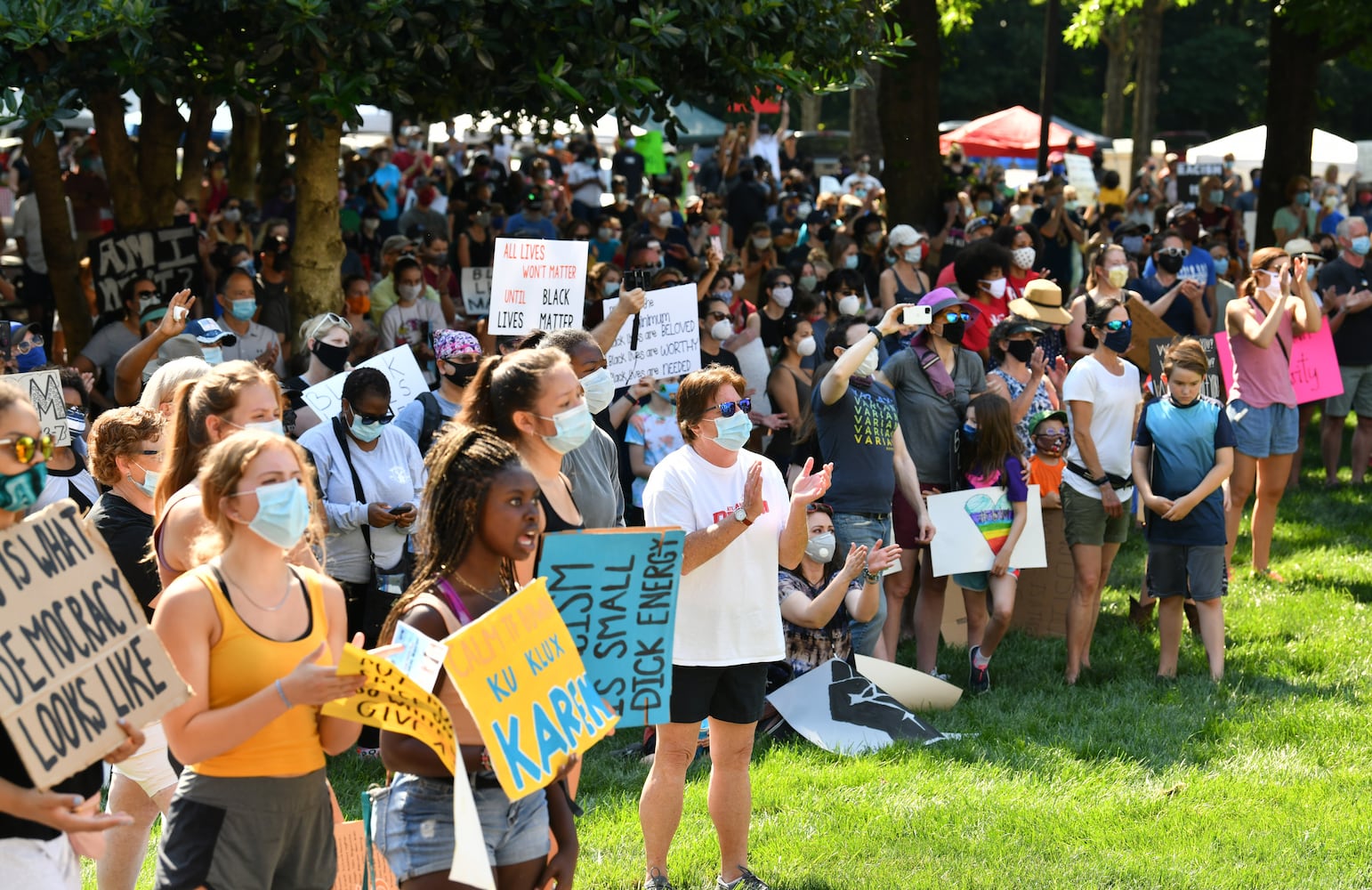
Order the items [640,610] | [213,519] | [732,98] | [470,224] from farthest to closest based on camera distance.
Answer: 1. [470,224]
2. [732,98]
3. [640,610]
4. [213,519]

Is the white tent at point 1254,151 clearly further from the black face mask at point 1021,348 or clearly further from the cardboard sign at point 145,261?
the cardboard sign at point 145,261

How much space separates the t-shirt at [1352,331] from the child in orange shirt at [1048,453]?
526 centimetres

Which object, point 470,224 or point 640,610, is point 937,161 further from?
point 640,610

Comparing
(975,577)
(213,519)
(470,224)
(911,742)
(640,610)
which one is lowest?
(911,742)

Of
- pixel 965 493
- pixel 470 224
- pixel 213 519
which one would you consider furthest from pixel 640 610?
pixel 470 224

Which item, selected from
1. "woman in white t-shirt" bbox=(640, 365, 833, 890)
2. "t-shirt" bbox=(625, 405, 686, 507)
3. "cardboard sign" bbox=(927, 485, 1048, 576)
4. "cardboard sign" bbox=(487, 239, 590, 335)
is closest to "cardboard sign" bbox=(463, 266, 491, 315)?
"cardboard sign" bbox=(487, 239, 590, 335)

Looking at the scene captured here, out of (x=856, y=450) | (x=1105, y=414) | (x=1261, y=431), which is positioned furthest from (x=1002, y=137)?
(x=856, y=450)

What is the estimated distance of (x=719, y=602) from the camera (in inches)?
204

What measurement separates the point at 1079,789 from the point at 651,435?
10.1 feet

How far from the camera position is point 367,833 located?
3.97 metres

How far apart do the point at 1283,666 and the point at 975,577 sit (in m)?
1.84

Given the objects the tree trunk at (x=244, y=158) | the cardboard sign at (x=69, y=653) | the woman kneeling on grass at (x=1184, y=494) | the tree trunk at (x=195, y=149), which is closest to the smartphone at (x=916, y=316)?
the woman kneeling on grass at (x=1184, y=494)

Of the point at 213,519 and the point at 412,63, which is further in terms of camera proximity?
the point at 412,63

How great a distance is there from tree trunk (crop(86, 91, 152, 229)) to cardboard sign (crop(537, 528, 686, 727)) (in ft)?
25.6
